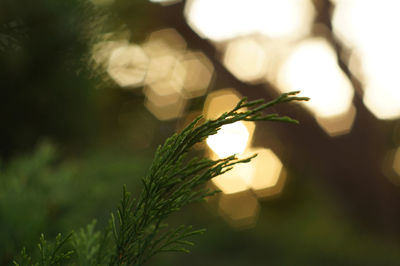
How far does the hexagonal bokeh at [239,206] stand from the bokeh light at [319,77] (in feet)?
9.02

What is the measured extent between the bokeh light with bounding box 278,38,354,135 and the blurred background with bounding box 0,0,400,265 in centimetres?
3

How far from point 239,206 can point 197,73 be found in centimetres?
369

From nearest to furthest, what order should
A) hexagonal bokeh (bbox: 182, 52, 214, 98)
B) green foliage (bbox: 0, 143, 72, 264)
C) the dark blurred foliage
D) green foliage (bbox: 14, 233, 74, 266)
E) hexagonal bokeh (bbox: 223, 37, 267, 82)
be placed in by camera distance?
green foliage (bbox: 14, 233, 74, 266) → green foliage (bbox: 0, 143, 72, 264) → the dark blurred foliage → hexagonal bokeh (bbox: 182, 52, 214, 98) → hexagonal bokeh (bbox: 223, 37, 267, 82)

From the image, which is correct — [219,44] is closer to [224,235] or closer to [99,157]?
[224,235]

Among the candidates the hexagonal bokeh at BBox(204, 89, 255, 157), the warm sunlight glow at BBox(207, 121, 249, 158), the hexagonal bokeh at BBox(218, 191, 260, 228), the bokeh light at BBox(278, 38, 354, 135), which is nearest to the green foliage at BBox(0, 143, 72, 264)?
the warm sunlight glow at BBox(207, 121, 249, 158)

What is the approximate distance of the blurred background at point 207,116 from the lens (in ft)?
8.47

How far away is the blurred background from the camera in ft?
8.47

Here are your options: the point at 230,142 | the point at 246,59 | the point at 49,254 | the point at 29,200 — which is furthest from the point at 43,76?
the point at 246,59

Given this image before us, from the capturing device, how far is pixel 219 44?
972 centimetres

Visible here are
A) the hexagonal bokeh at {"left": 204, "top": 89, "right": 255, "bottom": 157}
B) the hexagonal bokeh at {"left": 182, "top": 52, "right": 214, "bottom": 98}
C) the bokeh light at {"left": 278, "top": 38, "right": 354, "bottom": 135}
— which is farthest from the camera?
the bokeh light at {"left": 278, "top": 38, "right": 354, "bottom": 135}

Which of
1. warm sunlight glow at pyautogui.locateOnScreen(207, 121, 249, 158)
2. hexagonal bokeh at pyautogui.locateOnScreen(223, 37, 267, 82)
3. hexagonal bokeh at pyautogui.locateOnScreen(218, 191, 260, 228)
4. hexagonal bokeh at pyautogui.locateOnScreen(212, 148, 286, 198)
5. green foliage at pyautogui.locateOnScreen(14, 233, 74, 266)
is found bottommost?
hexagonal bokeh at pyautogui.locateOnScreen(218, 191, 260, 228)

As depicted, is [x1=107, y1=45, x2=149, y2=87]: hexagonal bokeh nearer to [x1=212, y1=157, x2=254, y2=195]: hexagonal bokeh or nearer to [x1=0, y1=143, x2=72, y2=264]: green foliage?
[x1=0, y1=143, x2=72, y2=264]: green foliage

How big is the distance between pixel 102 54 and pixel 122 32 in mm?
173

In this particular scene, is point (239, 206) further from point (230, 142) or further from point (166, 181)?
point (166, 181)
